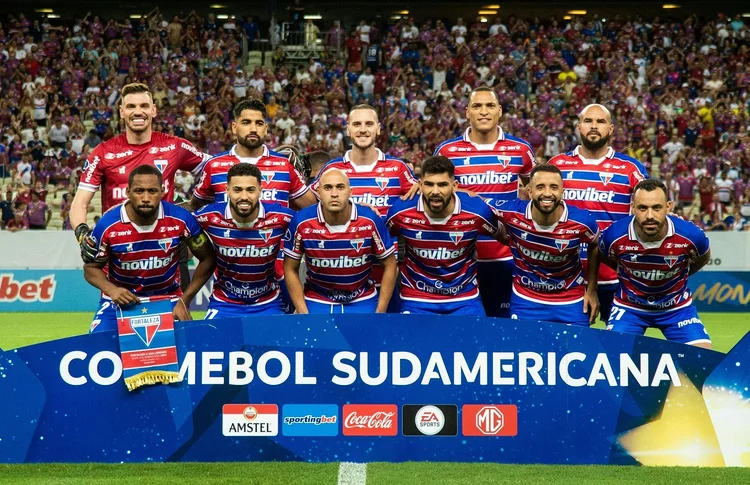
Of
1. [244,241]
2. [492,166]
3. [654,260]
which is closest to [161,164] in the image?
[244,241]

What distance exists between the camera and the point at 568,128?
23.1 meters

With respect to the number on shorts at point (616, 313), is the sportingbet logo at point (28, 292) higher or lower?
lower

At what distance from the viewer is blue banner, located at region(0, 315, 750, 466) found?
18.9ft

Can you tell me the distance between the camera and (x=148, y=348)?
5828 mm

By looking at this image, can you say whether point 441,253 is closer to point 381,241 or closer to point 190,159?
point 381,241

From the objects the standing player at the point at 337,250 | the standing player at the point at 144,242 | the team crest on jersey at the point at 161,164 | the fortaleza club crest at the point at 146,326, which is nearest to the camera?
the fortaleza club crest at the point at 146,326

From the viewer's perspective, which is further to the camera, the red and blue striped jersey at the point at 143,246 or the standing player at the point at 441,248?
the standing player at the point at 441,248

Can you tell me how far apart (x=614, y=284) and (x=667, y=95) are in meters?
18.9

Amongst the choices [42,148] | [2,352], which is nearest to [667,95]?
[42,148]

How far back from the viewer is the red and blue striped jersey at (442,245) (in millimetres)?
7078

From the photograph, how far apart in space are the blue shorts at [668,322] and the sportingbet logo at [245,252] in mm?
2351

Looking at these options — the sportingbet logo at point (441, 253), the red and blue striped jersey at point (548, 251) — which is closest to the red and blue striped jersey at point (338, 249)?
the sportingbet logo at point (441, 253)

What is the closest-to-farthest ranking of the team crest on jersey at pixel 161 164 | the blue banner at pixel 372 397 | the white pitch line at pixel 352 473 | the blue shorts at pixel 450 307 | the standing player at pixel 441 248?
1. the white pitch line at pixel 352 473
2. the blue banner at pixel 372 397
3. the standing player at pixel 441 248
4. the blue shorts at pixel 450 307
5. the team crest on jersey at pixel 161 164

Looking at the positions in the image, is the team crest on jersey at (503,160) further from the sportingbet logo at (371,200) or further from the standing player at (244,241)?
the standing player at (244,241)
